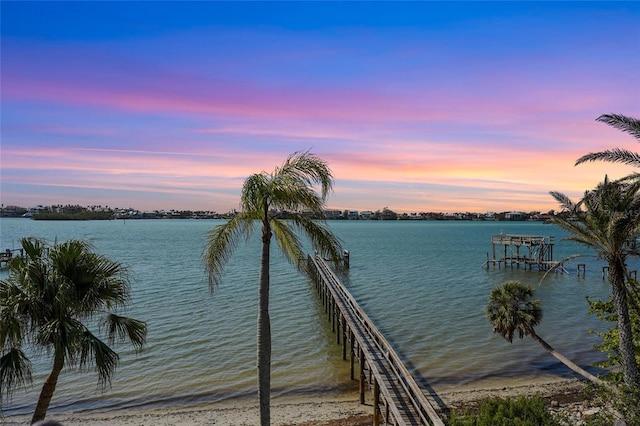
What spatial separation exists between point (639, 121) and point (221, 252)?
10464 millimetres

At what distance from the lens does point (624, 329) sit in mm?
12359

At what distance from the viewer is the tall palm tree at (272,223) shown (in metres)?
9.54

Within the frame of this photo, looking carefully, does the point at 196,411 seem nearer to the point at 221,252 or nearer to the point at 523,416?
the point at 221,252

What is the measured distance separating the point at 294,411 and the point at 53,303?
10.6 meters

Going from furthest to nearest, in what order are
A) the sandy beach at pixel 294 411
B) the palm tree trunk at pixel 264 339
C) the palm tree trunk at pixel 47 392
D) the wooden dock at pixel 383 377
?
the sandy beach at pixel 294 411 < the wooden dock at pixel 383 377 < the palm tree trunk at pixel 264 339 < the palm tree trunk at pixel 47 392

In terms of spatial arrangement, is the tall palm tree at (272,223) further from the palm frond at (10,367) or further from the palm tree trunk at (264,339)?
the palm frond at (10,367)

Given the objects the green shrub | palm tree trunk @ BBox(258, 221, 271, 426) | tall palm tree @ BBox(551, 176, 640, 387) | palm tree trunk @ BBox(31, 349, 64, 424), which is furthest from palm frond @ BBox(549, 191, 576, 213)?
palm tree trunk @ BBox(31, 349, 64, 424)

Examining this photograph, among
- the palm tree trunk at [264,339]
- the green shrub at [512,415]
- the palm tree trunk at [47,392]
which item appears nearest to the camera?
the palm tree trunk at [47,392]

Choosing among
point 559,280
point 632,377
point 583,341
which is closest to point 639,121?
point 632,377

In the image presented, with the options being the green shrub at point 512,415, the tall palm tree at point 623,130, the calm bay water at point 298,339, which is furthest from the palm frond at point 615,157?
the calm bay water at point 298,339

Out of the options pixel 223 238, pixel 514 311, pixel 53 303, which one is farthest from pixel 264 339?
pixel 514 311

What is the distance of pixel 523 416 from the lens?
10.4m

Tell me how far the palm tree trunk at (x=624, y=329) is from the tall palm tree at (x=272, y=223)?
26.3 ft

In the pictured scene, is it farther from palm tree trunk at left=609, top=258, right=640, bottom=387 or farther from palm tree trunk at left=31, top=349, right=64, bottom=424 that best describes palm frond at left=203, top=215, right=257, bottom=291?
palm tree trunk at left=609, top=258, right=640, bottom=387
